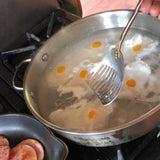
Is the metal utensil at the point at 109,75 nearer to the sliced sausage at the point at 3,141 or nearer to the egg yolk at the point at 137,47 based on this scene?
the egg yolk at the point at 137,47

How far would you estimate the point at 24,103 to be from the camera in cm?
93

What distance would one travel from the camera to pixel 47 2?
125 cm

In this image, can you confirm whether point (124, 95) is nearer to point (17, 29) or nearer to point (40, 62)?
point (40, 62)

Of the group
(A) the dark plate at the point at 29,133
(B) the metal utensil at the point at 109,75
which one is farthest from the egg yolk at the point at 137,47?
(A) the dark plate at the point at 29,133

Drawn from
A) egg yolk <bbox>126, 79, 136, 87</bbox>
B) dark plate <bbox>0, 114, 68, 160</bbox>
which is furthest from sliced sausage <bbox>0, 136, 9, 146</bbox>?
egg yolk <bbox>126, 79, 136, 87</bbox>

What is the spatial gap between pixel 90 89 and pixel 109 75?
83 mm

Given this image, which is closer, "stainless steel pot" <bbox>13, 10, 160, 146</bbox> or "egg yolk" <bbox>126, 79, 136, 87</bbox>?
"stainless steel pot" <bbox>13, 10, 160, 146</bbox>

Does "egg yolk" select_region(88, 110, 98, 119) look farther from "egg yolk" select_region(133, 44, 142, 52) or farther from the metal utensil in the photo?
"egg yolk" select_region(133, 44, 142, 52)

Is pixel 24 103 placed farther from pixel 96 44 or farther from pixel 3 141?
pixel 96 44

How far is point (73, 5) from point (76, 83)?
69 cm

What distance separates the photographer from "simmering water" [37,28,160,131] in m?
0.76

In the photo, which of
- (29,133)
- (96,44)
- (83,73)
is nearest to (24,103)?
(29,133)

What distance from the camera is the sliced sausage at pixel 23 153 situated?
2.44 ft

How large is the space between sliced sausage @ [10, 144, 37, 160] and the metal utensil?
258 mm
